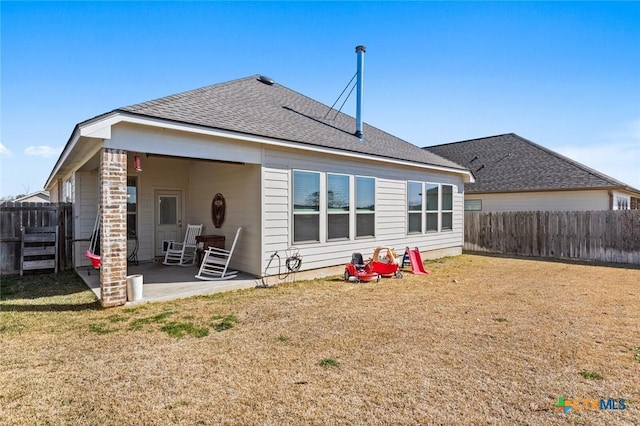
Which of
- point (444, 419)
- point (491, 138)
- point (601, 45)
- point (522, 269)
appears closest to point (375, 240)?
point (522, 269)

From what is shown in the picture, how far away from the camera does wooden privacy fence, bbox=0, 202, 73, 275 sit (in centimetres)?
814

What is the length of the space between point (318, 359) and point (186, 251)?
23.4ft

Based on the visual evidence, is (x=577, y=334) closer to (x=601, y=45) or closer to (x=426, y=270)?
(x=426, y=270)

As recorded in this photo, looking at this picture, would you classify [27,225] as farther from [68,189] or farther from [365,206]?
[365,206]

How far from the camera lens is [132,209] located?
9.19 m

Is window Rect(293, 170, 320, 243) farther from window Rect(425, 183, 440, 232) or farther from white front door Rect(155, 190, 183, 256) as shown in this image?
window Rect(425, 183, 440, 232)

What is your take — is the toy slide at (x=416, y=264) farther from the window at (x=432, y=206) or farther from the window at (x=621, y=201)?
the window at (x=621, y=201)

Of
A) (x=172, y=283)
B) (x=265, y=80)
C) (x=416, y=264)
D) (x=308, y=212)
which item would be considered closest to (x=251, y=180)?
(x=308, y=212)

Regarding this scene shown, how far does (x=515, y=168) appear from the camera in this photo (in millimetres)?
15695

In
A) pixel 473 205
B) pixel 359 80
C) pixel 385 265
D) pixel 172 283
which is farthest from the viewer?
pixel 473 205

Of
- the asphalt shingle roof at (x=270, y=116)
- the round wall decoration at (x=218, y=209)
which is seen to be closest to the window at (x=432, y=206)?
the asphalt shingle roof at (x=270, y=116)

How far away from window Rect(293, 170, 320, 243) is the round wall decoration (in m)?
1.93

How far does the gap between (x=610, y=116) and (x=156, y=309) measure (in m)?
15.1

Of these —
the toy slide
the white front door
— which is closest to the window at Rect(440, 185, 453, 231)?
the toy slide
